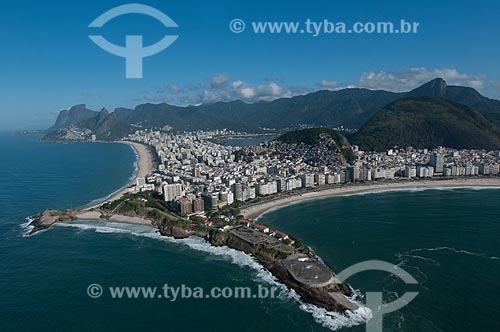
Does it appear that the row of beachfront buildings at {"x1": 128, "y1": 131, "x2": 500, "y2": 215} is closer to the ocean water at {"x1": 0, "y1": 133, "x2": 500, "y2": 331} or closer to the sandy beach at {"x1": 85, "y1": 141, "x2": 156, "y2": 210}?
the sandy beach at {"x1": 85, "y1": 141, "x2": 156, "y2": 210}

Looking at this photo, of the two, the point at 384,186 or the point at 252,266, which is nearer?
the point at 252,266

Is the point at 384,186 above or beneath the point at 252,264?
above

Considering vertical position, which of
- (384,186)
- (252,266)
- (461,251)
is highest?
(384,186)

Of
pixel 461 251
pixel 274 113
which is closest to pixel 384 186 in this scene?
pixel 461 251

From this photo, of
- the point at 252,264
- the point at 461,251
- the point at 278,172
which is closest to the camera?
the point at 252,264

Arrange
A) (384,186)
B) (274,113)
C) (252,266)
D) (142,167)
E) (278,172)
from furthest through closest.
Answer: (274,113) → (142,167) → (278,172) → (384,186) → (252,266)

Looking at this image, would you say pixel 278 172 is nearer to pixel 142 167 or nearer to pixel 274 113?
pixel 142 167

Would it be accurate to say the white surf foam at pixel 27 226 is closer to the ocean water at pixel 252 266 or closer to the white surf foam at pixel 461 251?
the ocean water at pixel 252 266

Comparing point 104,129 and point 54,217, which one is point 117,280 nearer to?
point 54,217

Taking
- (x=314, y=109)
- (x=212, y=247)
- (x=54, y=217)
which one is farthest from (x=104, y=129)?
(x=212, y=247)
